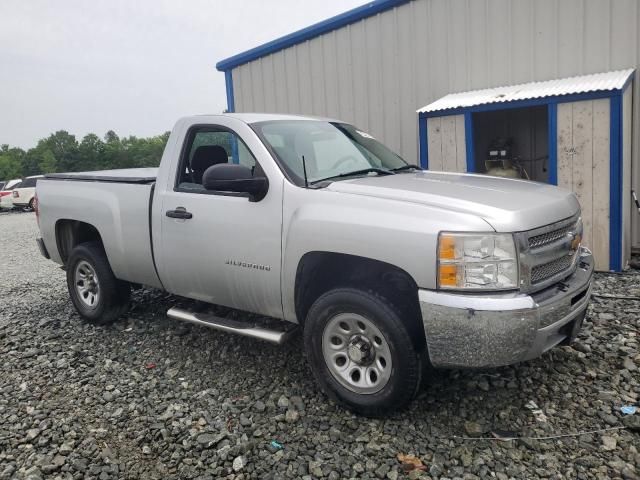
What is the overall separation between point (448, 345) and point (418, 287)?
36cm

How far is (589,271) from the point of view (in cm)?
374

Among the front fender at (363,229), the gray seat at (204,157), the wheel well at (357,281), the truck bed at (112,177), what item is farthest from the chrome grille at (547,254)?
the truck bed at (112,177)

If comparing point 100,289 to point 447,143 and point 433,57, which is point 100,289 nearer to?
point 447,143

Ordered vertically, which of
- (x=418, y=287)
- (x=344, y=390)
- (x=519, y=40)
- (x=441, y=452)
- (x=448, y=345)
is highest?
(x=519, y=40)

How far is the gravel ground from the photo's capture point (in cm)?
306

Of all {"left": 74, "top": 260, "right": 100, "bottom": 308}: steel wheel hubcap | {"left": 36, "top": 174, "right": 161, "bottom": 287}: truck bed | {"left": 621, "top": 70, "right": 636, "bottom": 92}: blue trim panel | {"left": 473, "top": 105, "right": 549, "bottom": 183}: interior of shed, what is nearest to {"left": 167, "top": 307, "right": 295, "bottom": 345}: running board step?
{"left": 36, "top": 174, "right": 161, "bottom": 287}: truck bed

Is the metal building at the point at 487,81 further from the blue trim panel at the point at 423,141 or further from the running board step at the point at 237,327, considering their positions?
the running board step at the point at 237,327

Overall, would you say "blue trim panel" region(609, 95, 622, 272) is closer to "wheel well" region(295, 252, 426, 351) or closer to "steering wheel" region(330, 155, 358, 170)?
"steering wheel" region(330, 155, 358, 170)

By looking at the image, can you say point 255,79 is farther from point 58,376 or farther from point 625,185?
point 58,376

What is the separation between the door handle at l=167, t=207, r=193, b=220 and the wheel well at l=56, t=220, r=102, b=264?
1.71m

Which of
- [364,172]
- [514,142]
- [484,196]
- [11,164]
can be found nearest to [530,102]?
[514,142]

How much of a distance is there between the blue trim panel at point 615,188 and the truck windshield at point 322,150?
3.18 metres

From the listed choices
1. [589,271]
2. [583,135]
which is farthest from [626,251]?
[589,271]

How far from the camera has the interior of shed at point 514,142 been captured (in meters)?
8.22
